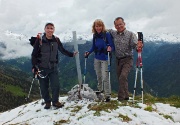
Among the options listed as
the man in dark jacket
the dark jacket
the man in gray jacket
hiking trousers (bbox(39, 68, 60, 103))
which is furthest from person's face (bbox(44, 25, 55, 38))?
the man in gray jacket

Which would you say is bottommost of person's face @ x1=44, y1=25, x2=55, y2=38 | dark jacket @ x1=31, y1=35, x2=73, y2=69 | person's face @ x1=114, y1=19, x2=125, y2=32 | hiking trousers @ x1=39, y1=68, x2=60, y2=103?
hiking trousers @ x1=39, y1=68, x2=60, y2=103

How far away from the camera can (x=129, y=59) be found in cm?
1650

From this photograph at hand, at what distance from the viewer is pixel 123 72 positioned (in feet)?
53.3

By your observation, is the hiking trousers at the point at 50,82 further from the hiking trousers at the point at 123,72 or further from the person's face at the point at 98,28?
the hiking trousers at the point at 123,72

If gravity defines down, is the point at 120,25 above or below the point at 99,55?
above

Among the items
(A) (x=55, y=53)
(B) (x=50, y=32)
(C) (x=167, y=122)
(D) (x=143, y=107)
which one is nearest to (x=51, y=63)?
(A) (x=55, y=53)

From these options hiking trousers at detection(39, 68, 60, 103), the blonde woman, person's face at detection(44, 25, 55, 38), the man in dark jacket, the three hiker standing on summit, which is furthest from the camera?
the blonde woman

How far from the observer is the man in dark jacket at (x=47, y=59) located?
15.4m

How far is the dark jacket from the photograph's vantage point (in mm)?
15394

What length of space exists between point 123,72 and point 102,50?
1.90m

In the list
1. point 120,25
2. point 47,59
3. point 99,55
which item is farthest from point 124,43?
point 47,59

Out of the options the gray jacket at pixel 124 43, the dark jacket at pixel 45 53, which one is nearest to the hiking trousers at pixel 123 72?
the gray jacket at pixel 124 43

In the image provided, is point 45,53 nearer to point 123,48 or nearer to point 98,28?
point 98,28

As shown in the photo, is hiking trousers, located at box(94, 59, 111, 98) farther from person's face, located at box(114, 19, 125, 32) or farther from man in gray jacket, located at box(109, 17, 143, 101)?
person's face, located at box(114, 19, 125, 32)
